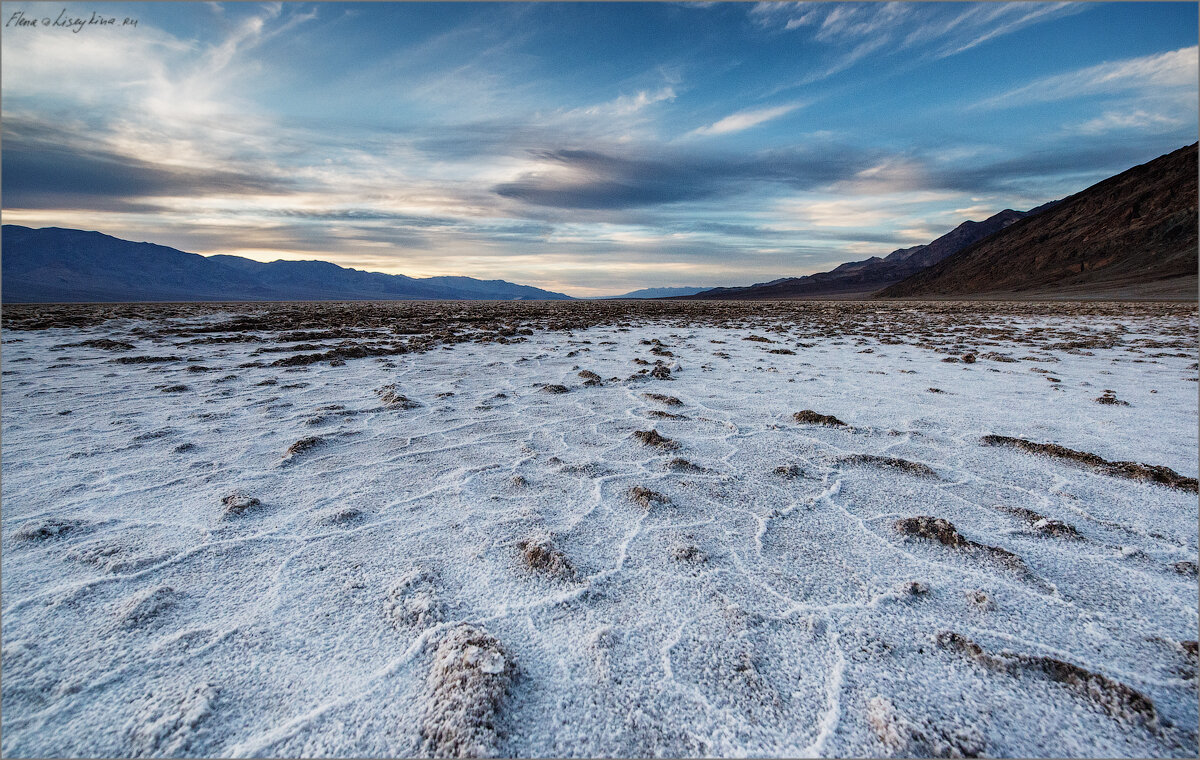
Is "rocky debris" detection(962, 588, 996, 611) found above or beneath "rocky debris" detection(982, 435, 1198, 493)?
beneath

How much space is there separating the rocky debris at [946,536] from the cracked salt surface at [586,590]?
0.04 metres

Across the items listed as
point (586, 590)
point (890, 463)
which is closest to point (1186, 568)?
point (890, 463)

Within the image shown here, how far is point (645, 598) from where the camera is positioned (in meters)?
1.95

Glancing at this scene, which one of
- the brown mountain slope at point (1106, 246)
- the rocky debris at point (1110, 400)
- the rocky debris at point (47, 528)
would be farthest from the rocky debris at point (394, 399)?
the brown mountain slope at point (1106, 246)

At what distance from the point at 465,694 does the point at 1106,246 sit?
8780cm

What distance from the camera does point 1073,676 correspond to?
1520 mm

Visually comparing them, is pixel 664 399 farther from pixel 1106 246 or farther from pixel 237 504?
pixel 1106 246

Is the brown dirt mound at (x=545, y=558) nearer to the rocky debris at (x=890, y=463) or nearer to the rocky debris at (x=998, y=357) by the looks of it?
the rocky debris at (x=890, y=463)

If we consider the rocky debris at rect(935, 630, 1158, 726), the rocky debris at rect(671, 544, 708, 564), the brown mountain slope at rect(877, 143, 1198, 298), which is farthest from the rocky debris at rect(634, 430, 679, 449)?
the brown mountain slope at rect(877, 143, 1198, 298)

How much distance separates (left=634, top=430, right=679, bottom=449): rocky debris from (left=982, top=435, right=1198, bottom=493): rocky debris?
236 cm

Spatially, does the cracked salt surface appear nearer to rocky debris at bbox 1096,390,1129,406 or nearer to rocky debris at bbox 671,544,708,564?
rocky debris at bbox 671,544,708,564

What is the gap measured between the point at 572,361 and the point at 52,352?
9048mm

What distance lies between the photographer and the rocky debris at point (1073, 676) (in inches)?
55.4

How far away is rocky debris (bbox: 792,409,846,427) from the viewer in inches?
170
